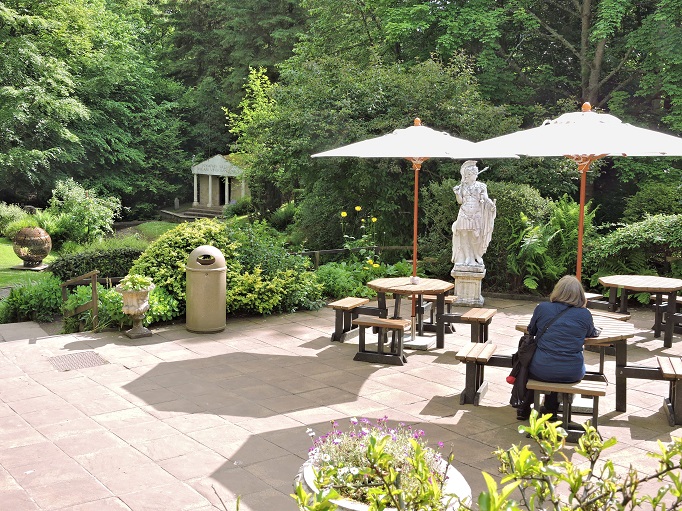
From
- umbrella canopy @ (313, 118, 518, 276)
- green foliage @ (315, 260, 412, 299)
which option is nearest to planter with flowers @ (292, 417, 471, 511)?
umbrella canopy @ (313, 118, 518, 276)

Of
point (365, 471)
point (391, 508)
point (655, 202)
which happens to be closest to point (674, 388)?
point (391, 508)

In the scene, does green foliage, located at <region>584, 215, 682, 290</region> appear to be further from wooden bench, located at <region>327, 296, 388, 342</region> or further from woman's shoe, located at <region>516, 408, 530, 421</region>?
woman's shoe, located at <region>516, 408, 530, 421</region>

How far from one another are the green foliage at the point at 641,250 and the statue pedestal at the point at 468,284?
2.26m

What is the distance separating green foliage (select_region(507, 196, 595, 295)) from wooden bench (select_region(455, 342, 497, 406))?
18.9 ft

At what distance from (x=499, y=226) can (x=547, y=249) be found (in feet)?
3.21

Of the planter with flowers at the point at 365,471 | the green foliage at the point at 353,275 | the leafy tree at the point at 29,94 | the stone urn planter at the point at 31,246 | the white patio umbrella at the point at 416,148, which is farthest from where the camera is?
the leafy tree at the point at 29,94

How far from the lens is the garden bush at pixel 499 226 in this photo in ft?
44.3

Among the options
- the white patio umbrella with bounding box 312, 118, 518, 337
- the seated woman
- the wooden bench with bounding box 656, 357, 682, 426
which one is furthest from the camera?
the white patio umbrella with bounding box 312, 118, 518, 337

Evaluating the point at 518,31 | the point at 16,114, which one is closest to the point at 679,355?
the point at 518,31

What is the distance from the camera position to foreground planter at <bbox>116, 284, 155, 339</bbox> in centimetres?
979

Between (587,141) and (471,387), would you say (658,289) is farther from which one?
(471,387)

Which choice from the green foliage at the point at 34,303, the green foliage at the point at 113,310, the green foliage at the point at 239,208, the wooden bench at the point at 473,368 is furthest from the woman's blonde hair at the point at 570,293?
the green foliage at the point at 239,208

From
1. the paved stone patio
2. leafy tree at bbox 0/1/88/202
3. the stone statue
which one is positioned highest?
leafy tree at bbox 0/1/88/202

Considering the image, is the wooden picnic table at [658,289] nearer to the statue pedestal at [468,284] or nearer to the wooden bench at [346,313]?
the statue pedestal at [468,284]
